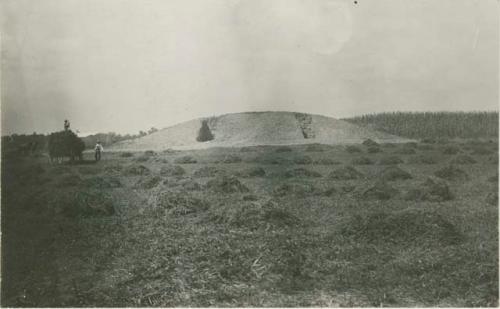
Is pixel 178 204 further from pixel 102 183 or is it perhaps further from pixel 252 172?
pixel 252 172

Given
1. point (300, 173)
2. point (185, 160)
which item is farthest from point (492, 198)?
point (185, 160)

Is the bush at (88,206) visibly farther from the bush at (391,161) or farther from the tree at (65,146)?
the bush at (391,161)

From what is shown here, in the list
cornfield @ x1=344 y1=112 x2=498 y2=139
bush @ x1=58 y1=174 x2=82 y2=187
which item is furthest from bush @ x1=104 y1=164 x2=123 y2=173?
cornfield @ x1=344 y1=112 x2=498 y2=139

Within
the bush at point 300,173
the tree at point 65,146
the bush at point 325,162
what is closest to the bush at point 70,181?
the tree at point 65,146

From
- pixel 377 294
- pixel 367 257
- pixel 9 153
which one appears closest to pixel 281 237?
pixel 367 257

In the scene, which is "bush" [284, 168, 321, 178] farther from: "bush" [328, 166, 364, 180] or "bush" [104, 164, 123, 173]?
"bush" [104, 164, 123, 173]

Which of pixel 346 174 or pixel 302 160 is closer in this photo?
pixel 346 174
